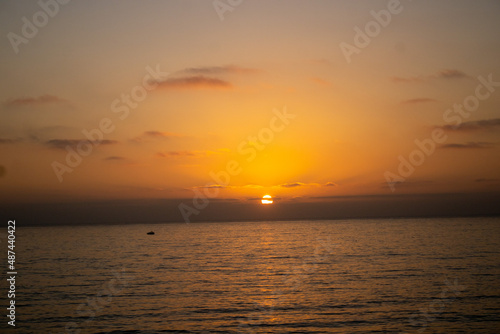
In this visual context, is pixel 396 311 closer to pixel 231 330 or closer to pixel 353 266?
pixel 231 330

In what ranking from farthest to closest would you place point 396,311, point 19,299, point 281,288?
point 281,288 → point 19,299 → point 396,311

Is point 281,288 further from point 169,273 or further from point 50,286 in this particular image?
point 50,286

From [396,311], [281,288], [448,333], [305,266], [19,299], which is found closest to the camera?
[448,333]

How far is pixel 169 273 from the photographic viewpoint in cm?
5853

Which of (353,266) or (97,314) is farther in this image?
(353,266)

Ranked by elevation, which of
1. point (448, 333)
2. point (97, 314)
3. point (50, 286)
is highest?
point (50, 286)

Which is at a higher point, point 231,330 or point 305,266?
point 305,266

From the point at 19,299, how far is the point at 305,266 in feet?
124

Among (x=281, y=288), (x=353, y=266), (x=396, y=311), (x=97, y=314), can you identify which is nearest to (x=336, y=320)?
(x=396, y=311)

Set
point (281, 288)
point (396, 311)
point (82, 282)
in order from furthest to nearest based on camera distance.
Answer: point (82, 282) < point (281, 288) < point (396, 311)

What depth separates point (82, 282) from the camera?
168ft

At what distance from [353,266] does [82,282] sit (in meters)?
36.8

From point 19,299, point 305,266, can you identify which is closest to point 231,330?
point 19,299

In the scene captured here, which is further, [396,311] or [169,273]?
[169,273]
